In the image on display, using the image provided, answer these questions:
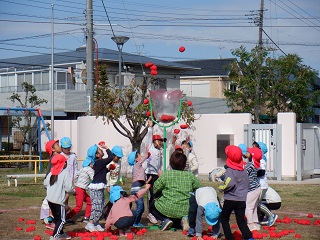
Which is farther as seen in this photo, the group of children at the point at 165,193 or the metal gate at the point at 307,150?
the metal gate at the point at 307,150

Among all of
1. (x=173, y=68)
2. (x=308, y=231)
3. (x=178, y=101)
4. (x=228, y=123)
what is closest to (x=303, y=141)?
(x=228, y=123)

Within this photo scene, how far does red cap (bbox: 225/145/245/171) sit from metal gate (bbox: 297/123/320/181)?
1291 cm

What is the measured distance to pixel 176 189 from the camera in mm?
11078

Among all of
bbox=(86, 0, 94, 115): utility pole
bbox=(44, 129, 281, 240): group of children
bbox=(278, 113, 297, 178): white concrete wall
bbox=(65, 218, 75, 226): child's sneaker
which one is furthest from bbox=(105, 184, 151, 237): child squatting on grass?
bbox=(86, 0, 94, 115): utility pole

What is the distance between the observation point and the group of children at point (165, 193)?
1007 cm

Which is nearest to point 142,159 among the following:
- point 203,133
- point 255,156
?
point 255,156

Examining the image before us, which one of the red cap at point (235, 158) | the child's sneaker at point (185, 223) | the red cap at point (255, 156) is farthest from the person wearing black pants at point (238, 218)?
the red cap at point (255, 156)

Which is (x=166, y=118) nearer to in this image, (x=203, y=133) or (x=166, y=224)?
(x=166, y=224)

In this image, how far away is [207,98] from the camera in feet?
160

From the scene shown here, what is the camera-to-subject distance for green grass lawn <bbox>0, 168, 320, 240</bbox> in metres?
11.1

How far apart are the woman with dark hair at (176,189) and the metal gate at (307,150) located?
12.2 m

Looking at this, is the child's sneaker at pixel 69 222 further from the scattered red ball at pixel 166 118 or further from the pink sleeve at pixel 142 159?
the scattered red ball at pixel 166 118

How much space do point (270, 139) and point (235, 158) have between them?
12.9 meters

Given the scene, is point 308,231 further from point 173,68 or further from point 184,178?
point 173,68
